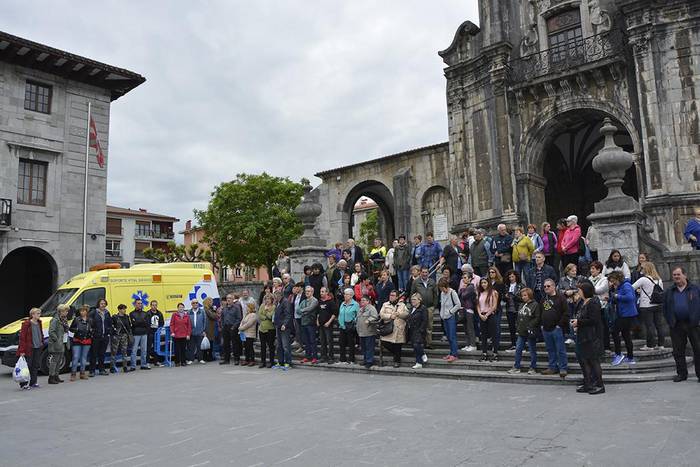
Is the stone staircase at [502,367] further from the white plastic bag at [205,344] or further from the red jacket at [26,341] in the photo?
the red jacket at [26,341]

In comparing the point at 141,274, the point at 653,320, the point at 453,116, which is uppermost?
the point at 453,116

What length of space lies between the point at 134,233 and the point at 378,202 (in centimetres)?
3820

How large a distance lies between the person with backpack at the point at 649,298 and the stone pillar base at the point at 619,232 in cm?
106

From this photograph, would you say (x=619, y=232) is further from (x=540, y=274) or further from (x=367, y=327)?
(x=367, y=327)

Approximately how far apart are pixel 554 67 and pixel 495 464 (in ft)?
56.6

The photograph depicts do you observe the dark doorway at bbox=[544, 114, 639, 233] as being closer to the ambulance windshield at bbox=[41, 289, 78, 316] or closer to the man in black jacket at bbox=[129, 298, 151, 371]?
the man in black jacket at bbox=[129, 298, 151, 371]

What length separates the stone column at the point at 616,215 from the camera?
1059 centimetres

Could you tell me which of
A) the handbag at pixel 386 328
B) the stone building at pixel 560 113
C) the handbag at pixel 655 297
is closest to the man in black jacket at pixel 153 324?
the handbag at pixel 386 328

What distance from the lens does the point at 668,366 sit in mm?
8766

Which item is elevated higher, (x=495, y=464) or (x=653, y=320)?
(x=653, y=320)

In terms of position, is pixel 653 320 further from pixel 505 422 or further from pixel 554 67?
pixel 554 67

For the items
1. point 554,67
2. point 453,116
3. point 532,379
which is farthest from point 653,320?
point 453,116

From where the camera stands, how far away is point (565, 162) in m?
23.6

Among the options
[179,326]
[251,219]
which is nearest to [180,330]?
[179,326]
